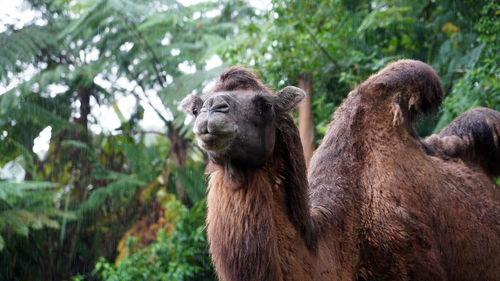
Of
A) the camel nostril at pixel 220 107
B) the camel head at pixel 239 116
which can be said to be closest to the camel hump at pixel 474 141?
the camel head at pixel 239 116

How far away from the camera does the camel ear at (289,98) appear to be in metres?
3.40

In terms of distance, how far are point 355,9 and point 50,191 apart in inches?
204

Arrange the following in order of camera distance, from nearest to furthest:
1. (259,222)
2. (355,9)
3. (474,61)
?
(259,222) < (474,61) < (355,9)

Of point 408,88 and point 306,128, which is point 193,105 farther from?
point 306,128

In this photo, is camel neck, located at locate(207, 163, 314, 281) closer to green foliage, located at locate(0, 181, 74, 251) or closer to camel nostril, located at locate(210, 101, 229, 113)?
camel nostril, located at locate(210, 101, 229, 113)

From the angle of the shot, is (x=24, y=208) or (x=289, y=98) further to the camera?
(x=24, y=208)

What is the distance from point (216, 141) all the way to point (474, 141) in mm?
2543

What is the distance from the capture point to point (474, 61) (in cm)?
704

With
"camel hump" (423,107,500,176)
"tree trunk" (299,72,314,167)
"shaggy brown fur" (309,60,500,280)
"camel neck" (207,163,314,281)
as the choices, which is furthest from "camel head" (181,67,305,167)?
"tree trunk" (299,72,314,167)

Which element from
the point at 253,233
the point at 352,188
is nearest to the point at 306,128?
the point at 352,188

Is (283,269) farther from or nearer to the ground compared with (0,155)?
nearer to the ground

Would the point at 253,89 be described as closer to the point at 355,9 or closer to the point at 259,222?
the point at 259,222

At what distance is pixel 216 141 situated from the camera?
3.02 meters

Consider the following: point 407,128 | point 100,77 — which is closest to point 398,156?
point 407,128
